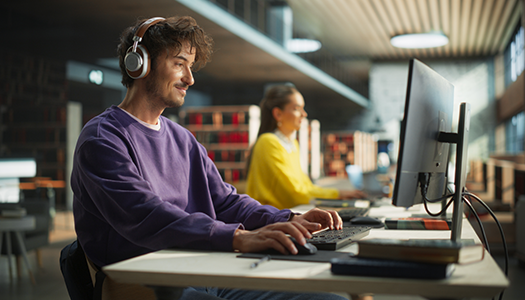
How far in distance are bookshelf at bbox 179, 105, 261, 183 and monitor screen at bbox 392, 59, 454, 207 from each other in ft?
25.2

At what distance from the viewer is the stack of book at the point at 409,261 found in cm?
82

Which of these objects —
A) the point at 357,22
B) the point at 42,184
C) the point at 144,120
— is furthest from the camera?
the point at 357,22

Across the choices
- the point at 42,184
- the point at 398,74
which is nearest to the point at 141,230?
the point at 42,184

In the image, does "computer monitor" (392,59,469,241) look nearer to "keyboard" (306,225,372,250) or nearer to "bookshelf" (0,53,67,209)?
"keyboard" (306,225,372,250)

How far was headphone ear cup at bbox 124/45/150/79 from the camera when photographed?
1374mm

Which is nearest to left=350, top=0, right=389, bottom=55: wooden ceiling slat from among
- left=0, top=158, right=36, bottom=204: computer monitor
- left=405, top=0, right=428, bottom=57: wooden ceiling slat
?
left=405, top=0, right=428, bottom=57: wooden ceiling slat

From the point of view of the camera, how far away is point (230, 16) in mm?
6879

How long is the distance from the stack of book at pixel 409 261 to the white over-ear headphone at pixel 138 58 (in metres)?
0.87

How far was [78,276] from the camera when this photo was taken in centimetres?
127

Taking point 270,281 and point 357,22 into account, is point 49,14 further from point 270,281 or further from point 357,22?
point 357,22

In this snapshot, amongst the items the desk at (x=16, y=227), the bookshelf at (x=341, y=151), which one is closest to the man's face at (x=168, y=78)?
the desk at (x=16, y=227)

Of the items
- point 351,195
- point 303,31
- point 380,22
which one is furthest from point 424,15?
point 351,195

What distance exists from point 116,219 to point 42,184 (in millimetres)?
7251

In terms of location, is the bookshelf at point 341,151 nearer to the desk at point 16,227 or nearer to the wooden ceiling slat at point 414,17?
the wooden ceiling slat at point 414,17
